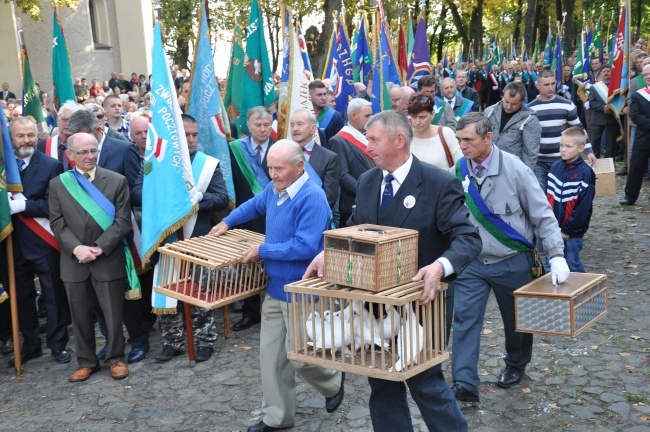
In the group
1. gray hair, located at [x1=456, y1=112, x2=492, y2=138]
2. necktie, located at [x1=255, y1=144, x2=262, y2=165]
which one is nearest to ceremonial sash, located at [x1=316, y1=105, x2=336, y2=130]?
necktie, located at [x1=255, y1=144, x2=262, y2=165]

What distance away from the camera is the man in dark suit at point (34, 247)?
6875mm

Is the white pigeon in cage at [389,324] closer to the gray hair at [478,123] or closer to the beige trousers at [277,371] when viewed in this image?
the beige trousers at [277,371]

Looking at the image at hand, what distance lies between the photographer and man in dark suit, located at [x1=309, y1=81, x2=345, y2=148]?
9.53 metres

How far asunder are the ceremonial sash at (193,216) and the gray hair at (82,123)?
3.28ft

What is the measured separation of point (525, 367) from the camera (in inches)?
238


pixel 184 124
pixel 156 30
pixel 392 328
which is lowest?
pixel 392 328

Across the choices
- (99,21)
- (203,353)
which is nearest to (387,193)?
(203,353)

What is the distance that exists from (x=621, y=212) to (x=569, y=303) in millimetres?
8402

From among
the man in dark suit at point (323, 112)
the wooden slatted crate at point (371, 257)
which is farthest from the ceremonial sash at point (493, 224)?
the man in dark suit at point (323, 112)

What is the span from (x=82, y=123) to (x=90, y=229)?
3.79ft

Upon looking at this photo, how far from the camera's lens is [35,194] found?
22.7 feet

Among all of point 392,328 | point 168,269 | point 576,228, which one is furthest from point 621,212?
point 392,328

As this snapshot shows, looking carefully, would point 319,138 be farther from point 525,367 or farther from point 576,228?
point 525,367

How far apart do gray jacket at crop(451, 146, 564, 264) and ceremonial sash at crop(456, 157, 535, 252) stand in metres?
0.03
